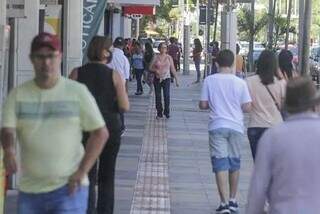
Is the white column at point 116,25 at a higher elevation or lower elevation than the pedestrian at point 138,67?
higher

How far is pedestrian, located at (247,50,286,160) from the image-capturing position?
369 inches

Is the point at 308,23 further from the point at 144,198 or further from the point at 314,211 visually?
the point at 314,211

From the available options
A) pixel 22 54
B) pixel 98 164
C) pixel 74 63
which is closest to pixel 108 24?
pixel 74 63

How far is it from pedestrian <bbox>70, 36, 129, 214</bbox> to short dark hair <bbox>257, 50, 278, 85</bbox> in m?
1.79

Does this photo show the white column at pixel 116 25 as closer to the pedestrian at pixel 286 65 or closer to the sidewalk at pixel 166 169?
the sidewalk at pixel 166 169

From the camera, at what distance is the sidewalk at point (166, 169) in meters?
10.3

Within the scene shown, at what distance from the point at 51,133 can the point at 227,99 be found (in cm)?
417

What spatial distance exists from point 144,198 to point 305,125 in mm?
5897

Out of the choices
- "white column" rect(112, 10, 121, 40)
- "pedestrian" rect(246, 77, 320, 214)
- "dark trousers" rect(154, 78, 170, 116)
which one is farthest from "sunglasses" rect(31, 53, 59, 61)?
"white column" rect(112, 10, 121, 40)

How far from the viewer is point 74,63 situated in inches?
500

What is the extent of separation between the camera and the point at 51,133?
17.9 ft

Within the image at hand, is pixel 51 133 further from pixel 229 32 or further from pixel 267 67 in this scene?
pixel 229 32

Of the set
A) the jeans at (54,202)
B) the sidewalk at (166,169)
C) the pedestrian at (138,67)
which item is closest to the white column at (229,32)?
the sidewalk at (166,169)

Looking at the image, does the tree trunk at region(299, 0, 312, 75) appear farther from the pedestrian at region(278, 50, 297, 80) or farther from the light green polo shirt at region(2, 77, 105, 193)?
the light green polo shirt at region(2, 77, 105, 193)
